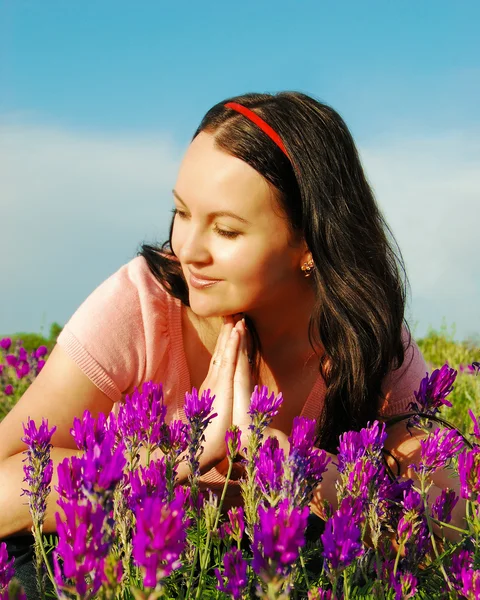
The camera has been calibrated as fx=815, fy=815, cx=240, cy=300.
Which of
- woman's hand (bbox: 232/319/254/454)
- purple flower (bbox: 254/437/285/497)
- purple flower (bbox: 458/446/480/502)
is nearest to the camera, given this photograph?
purple flower (bbox: 254/437/285/497)

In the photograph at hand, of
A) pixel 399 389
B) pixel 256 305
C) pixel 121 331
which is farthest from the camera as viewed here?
pixel 399 389

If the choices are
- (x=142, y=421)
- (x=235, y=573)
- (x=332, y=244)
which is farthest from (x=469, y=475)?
(x=332, y=244)

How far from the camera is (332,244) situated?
3.44 metres

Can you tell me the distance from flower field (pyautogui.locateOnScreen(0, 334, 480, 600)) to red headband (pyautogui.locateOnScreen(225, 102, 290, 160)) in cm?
137

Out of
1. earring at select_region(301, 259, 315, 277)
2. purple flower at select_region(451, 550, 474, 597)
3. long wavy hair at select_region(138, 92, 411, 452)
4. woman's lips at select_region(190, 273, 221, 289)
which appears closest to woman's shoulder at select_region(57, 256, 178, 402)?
long wavy hair at select_region(138, 92, 411, 452)

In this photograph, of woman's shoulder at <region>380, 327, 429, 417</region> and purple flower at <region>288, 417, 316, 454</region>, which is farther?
woman's shoulder at <region>380, 327, 429, 417</region>

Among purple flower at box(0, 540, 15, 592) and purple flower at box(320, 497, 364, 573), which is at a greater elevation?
purple flower at box(320, 497, 364, 573)

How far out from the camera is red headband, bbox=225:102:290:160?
3342mm

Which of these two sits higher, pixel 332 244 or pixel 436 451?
pixel 332 244

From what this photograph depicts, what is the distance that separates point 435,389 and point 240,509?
0.75 m

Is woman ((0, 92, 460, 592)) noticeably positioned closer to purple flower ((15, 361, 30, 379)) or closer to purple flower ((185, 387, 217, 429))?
purple flower ((185, 387, 217, 429))

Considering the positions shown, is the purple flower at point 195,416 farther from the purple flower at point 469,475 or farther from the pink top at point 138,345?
the pink top at point 138,345

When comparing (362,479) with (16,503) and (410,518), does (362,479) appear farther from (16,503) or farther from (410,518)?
(16,503)

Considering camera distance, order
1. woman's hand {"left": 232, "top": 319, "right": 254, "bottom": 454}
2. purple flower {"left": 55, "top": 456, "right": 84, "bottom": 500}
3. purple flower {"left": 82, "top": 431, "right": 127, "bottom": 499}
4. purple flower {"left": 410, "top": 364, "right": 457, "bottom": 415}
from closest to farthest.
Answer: purple flower {"left": 82, "top": 431, "right": 127, "bottom": 499}, purple flower {"left": 55, "top": 456, "right": 84, "bottom": 500}, purple flower {"left": 410, "top": 364, "right": 457, "bottom": 415}, woman's hand {"left": 232, "top": 319, "right": 254, "bottom": 454}
